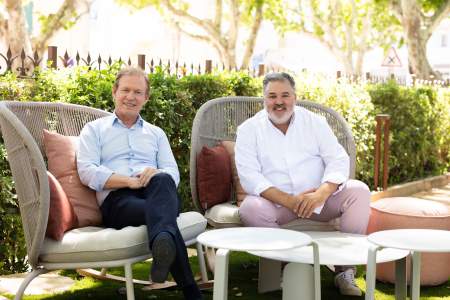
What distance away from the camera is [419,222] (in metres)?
4.64

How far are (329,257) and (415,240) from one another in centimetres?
46

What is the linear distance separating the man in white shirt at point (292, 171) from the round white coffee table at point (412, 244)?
76 centimetres

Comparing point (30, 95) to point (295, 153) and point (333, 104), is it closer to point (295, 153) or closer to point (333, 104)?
point (295, 153)

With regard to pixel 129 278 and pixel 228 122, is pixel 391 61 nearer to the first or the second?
pixel 228 122

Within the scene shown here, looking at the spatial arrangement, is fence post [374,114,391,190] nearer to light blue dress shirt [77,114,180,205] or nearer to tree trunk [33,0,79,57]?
light blue dress shirt [77,114,180,205]

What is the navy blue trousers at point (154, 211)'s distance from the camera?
3.76 metres

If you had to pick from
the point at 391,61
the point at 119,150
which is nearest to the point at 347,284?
the point at 119,150

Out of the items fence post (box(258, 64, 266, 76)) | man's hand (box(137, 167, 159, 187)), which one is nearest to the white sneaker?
man's hand (box(137, 167, 159, 187))

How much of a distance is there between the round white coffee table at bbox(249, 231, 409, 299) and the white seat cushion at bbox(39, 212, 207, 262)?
65 centimetres

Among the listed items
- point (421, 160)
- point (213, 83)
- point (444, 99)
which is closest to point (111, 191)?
point (213, 83)

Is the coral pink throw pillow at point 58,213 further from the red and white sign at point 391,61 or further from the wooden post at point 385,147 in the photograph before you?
the red and white sign at point 391,61

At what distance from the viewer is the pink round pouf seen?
464 cm

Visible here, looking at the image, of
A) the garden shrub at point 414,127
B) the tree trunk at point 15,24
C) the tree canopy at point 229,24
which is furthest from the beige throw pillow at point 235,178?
the tree canopy at point 229,24

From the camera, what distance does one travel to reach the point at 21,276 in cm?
469
